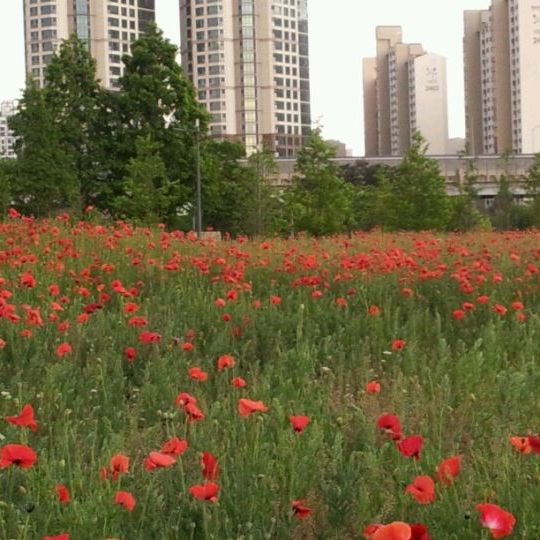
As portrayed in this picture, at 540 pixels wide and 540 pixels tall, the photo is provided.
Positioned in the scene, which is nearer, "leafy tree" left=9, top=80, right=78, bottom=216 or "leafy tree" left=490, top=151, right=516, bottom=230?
"leafy tree" left=9, top=80, right=78, bottom=216

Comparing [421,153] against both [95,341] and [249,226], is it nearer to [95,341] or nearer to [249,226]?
[249,226]

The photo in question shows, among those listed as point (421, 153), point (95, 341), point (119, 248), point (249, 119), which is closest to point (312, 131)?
point (421, 153)

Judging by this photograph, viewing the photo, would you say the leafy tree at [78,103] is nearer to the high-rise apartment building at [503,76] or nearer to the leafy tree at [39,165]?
the leafy tree at [39,165]

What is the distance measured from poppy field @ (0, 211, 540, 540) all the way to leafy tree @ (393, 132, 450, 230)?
2996cm

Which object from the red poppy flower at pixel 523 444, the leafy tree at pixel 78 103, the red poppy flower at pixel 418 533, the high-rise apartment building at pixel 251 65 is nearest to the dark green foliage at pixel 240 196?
the leafy tree at pixel 78 103

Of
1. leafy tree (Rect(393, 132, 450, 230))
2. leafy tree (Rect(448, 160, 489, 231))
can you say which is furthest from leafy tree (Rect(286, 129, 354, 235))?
leafy tree (Rect(448, 160, 489, 231))

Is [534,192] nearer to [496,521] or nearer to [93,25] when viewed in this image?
[496,521]

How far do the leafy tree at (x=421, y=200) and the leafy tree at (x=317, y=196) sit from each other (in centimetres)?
214

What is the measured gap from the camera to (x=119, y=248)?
10.7 metres

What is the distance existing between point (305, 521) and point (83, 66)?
38.0 meters

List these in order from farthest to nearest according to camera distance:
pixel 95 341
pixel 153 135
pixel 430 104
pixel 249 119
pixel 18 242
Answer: pixel 430 104 < pixel 249 119 < pixel 153 135 < pixel 18 242 < pixel 95 341

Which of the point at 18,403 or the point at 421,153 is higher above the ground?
the point at 421,153

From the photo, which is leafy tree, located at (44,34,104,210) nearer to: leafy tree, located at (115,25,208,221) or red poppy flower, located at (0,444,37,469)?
leafy tree, located at (115,25,208,221)

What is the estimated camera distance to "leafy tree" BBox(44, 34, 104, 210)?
127 ft
